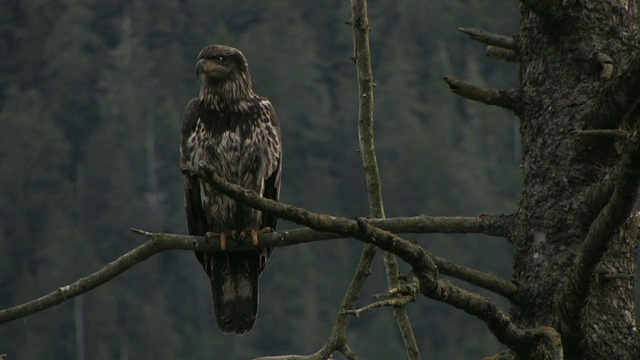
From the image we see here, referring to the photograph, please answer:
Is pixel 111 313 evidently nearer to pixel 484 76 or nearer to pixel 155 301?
pixel 155 301

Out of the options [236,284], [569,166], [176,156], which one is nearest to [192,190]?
[236,284]

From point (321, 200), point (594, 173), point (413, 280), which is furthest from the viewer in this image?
point (321, 200)

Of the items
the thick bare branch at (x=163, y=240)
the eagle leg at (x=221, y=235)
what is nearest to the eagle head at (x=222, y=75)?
the eagle leg at (x=221, y=235)

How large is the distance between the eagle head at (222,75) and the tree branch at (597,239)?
3896 mm

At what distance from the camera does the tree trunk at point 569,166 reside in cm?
468

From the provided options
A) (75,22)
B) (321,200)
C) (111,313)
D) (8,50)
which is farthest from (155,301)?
(8,50)

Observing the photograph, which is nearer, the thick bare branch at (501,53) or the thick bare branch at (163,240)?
the thick bare branch at (163,240)

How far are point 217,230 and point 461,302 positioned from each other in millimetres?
4041

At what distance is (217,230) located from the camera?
26.5 feet

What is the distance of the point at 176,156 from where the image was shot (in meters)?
89.1

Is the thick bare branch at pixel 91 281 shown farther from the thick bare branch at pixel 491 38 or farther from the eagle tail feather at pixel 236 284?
the eagle tail feather at pixel 236 284

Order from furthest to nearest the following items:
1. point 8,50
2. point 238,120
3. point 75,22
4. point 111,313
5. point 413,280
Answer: point 8,50 → point 75,22 → point 111,313 → point 238,120 → point 413,280

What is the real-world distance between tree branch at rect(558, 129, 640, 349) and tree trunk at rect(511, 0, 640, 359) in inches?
5.2

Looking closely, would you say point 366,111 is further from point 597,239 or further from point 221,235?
point 221,235
